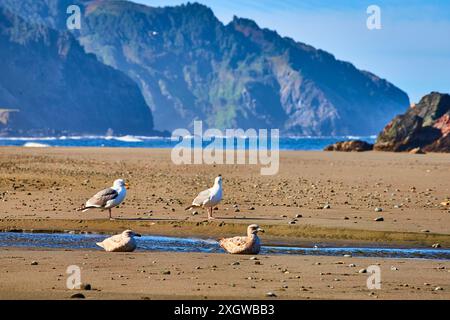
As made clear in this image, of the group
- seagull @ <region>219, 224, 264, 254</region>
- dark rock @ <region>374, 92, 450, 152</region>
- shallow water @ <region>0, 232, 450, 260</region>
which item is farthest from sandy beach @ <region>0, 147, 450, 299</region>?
dark rock @ <region>374, 92, 450, 152</region>

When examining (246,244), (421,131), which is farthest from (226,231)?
(421,131)

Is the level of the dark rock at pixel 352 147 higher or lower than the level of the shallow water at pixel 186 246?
lower

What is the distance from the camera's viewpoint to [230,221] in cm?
2097

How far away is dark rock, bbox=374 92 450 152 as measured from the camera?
217 ft

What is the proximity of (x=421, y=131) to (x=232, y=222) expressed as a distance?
1986 inches

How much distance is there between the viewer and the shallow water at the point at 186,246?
17.5 m

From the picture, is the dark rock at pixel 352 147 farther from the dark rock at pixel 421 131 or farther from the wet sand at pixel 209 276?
the wet sand at pixel 209 276

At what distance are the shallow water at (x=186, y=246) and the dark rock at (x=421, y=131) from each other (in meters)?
43.9

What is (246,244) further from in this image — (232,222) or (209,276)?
(232,222)

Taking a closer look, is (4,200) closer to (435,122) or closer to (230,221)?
(230,221)

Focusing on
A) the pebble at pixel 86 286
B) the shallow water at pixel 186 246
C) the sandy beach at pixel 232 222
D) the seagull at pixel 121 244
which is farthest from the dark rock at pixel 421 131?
the pebble at pixel 86 286

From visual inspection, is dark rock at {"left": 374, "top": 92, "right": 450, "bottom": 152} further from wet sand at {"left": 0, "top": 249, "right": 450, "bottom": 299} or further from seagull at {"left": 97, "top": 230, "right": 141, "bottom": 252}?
wet sand at {"left": 0, "top": 249, "right": 450, "bottom": 299}

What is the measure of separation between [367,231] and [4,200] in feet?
31.1
